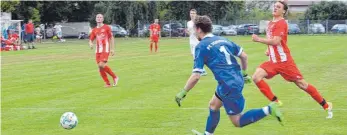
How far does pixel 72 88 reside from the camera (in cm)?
1631

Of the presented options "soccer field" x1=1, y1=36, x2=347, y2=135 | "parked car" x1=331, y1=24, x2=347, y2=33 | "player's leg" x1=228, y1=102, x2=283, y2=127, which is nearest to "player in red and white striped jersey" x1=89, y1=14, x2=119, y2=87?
"soccer field" x1=1, y1=36, x2=347, y2=135

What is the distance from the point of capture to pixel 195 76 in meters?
7.94

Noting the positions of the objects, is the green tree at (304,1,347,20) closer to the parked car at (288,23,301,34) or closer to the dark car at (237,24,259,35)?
the parked car at (288,23,301,34)

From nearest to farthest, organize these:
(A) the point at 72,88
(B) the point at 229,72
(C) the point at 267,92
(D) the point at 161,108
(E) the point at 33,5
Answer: (B) the point at 229,72 < (C) the point at 267,92 < (D) the point at 161,108 < (A) the point at 72,88 < (E) the point at 33,5

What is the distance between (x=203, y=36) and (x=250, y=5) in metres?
83.3

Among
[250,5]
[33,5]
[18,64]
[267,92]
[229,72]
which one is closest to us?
[229,72]

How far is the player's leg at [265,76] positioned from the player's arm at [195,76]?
3.13 meters

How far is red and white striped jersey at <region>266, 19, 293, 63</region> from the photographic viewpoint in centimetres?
1088

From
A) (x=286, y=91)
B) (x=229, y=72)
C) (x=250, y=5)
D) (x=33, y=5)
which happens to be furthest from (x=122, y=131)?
(x=250, y=5)

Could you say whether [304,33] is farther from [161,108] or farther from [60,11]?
[161,108]

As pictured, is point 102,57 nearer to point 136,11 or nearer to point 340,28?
point 136,11

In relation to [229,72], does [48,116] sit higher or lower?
lower

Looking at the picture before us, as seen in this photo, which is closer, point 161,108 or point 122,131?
point 122,131

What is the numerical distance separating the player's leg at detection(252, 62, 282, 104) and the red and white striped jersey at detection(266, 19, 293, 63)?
150 mm
